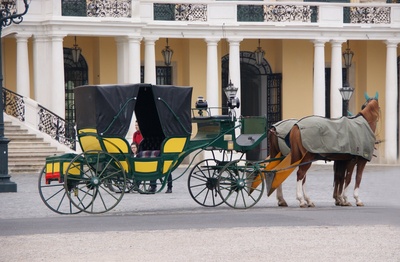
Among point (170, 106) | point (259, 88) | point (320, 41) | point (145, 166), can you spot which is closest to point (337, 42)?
point (320, 41)

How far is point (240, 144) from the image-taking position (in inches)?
888

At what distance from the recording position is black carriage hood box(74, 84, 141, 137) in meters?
21.4

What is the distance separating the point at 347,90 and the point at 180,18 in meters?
5.81

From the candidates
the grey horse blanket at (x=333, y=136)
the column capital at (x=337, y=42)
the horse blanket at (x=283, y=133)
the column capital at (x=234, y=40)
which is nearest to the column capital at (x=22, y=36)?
the column capital at (x=234, y=40)

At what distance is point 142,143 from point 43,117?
601 inches

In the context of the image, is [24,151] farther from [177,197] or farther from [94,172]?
[94,172]

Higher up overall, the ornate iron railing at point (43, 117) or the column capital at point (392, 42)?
the column capital at point (392, 42)

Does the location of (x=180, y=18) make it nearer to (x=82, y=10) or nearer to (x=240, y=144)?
(x=82, y=10)

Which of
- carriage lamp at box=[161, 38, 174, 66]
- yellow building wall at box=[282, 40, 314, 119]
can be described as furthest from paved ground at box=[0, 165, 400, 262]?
yellow building wall at box=[282, 40, 314, 119]

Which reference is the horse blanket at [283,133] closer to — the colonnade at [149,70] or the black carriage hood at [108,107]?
the black carriage hood at [108,107]

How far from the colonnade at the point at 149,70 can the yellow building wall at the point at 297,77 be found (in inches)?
72.6

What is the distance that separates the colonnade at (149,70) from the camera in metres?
38.8

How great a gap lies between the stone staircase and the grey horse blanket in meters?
14.0

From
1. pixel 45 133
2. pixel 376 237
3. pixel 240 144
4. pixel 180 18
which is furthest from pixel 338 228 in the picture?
pixel 180 18
